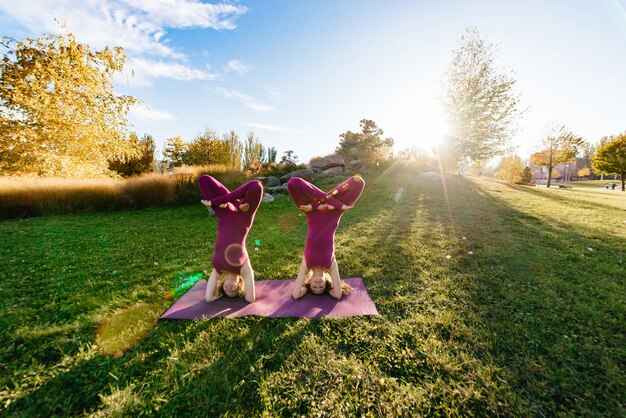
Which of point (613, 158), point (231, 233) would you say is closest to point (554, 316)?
point (231, 233)

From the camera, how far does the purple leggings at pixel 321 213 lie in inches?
113

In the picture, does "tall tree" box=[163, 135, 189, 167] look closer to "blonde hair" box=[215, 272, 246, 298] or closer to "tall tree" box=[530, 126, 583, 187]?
"blonde hair" box=[215, 272, 246, 298]

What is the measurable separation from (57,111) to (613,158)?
1721 inches

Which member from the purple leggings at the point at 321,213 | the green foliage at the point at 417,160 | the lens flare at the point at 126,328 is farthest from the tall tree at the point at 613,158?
the lens flare at the point at 126,328

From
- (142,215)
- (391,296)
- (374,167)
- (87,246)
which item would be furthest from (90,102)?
(374,167)

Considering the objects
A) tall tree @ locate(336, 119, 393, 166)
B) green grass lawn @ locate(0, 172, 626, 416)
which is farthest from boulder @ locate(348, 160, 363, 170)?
green grass lawn @ locate(0, 172, 626, 416)

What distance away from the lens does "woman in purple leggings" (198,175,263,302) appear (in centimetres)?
290

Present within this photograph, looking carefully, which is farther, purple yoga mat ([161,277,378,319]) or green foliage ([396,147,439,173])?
green foliage ([396,147,439,173])

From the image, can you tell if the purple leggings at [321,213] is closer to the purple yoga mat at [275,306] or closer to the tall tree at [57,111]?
the purple yoga mat at [275,306]

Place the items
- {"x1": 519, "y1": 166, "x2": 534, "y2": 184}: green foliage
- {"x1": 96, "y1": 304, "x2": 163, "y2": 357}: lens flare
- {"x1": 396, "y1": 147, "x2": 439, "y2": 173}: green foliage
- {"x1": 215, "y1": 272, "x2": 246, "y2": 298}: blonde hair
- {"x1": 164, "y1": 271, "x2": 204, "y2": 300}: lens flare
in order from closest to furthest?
{"x1": 96, "y1": 304, "x2": 163, "y2": 357}: lens flare → {"x1": 215, "y1": 272, "x2": 246, "y2": 298}: blonde hair → {"x1": 164, "y1": 271, "x2": 204, "y2": 300}: lens flare → {"x1": 396, "y1": 147, "x2": 439, "y2": 173}: green foliage → {"x1": 519, "y1": 166, "x2": 534, "y2": 184}: green foliage

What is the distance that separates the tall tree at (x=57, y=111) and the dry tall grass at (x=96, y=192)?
6.15 feet

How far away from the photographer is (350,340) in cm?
228

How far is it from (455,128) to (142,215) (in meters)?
19.0

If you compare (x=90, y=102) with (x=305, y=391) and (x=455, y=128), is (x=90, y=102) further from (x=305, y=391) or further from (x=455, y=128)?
(x=455, y=128)
